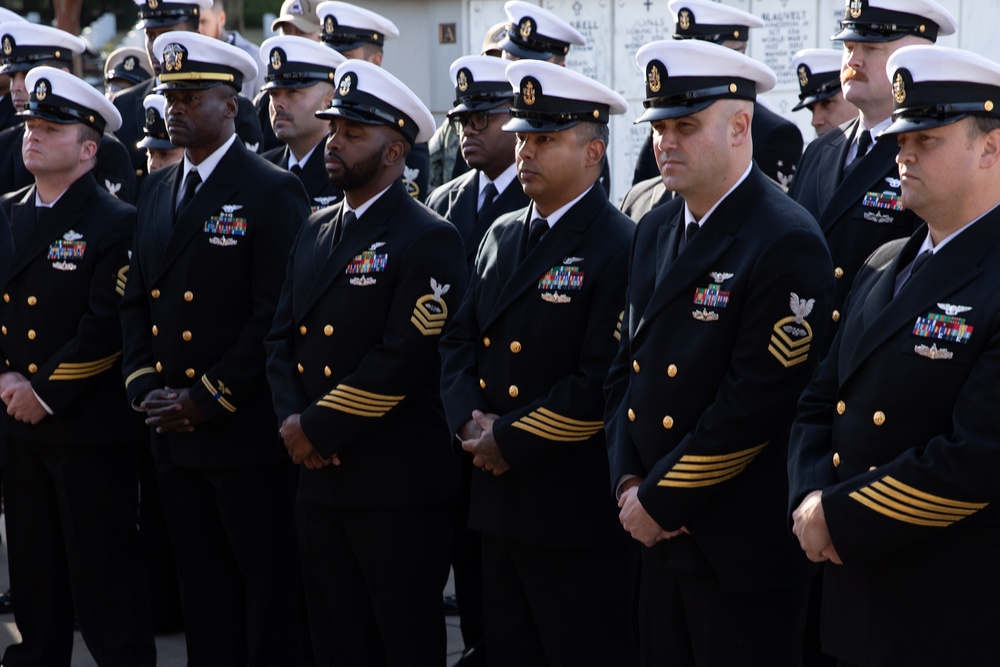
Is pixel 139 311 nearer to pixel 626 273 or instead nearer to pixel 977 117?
pixel 626 273

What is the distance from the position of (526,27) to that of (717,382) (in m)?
3.02

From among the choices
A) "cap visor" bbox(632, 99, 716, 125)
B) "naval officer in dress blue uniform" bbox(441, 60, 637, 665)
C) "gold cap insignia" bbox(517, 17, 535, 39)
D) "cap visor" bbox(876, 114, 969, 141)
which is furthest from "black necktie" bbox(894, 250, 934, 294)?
"gold cap insignia" bbox(517, 17, 535, 39)

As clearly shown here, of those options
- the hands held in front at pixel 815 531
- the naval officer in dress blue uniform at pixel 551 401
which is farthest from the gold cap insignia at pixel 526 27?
the hands held in front at pixel 815 531

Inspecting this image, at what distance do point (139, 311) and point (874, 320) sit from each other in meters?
2.75

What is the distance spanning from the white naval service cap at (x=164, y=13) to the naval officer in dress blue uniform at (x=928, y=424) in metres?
4.40

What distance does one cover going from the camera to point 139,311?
4.86m

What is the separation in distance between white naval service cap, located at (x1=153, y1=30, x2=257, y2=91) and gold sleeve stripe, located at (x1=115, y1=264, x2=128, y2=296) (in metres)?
0.68

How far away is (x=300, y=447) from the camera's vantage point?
429cm

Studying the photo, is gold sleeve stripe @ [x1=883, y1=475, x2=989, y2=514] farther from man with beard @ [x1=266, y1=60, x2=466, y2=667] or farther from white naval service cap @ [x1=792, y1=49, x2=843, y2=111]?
white naval service cap @ [x1=792, y1=49, x2=843, y2=111]

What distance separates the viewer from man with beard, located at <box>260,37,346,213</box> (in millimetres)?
5656

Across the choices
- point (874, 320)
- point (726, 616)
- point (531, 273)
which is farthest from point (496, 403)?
point (874, 320)

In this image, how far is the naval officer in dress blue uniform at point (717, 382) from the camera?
3.39 metres

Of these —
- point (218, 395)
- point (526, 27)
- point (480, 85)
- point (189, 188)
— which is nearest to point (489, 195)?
point (480, 85)

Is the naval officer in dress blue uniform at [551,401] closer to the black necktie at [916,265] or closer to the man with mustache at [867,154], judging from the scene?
the man with mustache at [867,154]
